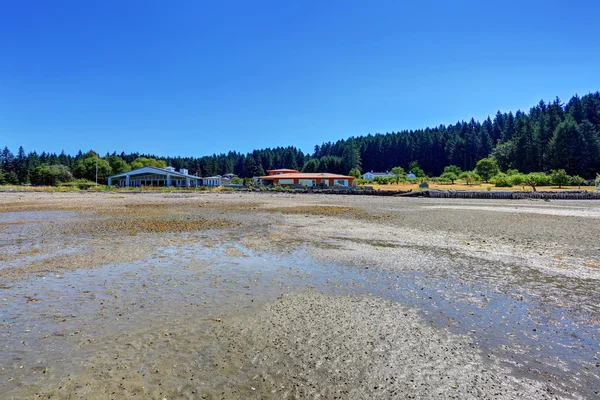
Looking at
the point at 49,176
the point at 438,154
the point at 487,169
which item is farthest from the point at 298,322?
the point at 438,154

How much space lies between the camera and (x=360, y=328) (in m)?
5.73

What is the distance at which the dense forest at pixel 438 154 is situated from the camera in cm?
8981

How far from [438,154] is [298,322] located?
486 feet

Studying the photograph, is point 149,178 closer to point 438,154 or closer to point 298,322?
point 298,322

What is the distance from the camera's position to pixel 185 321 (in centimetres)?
595

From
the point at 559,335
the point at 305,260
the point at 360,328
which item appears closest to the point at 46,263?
the point at 305,260

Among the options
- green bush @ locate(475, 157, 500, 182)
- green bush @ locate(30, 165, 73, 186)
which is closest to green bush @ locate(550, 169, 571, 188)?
green bush @ locate(475, 157, 500, 182)

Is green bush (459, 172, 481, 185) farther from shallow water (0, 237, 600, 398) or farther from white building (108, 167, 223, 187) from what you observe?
shallow water (0, 237, 600, 398)

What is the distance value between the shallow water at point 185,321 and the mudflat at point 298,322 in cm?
3

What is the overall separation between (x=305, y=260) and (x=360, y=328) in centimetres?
519

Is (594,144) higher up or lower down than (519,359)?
higher up

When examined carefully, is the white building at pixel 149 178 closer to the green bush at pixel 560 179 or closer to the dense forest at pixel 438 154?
the dense forest at pixel 438 154

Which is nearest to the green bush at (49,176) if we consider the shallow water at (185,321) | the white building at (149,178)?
the white building at (149,178)

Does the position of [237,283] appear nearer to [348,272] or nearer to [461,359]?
[348,272]
